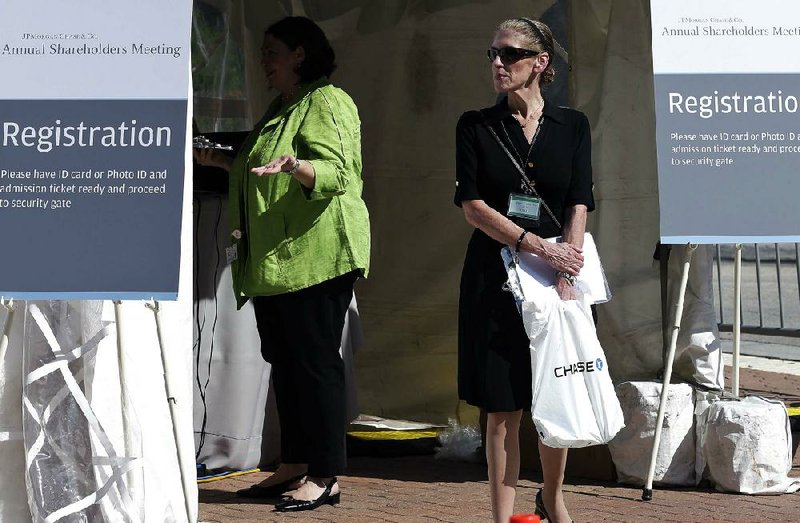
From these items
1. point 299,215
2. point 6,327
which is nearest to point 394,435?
point 299,215

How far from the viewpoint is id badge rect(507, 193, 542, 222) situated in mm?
5020

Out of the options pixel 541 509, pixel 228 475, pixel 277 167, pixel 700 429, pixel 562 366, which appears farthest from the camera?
pixel 228 475

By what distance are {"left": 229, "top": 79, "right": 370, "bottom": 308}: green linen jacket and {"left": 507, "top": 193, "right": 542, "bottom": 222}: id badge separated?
93cm

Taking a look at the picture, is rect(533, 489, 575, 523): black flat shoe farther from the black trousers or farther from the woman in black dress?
the black trousers

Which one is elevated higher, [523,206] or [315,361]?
[523,206]

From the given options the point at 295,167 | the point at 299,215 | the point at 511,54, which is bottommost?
the point at 299,215

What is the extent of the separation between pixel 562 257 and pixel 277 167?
108 cm

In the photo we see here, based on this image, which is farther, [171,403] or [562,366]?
[171,403]

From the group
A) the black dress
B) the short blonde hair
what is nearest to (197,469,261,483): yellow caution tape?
the black dress

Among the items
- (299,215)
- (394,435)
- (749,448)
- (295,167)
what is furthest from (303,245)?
(749,448)

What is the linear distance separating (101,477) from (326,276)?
1330 millimetres

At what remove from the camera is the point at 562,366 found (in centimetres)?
490

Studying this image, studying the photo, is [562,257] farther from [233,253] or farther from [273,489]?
[273,489]

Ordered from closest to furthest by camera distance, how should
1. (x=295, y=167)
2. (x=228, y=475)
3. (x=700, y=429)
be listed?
1. (x=295, y=167)
2. (x=700, y=429)
3. (x=228, y=475)
